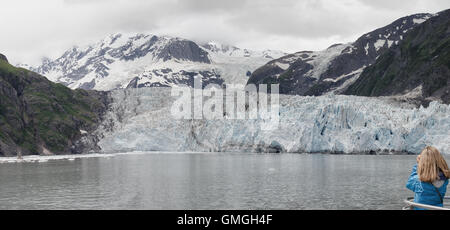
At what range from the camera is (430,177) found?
9000 mm

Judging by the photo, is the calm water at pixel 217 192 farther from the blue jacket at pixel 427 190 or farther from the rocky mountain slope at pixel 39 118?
the rocky mountain slope at pixel 39 118

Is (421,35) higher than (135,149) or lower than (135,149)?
Result: higher

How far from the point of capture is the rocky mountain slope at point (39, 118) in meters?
121

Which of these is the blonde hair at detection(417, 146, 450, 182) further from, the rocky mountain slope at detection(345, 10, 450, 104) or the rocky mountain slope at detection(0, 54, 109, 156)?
the rocky mountain slope at detection(345, 10, 450, 104)

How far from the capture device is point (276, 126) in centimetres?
9250

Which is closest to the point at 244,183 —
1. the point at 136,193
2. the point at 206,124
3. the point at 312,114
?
the point at 136,193

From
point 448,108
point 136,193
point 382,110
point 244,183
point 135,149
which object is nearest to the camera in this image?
point 136,193

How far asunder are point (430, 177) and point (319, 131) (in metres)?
80.7

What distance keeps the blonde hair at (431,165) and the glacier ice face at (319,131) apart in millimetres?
74783

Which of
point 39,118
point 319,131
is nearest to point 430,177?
point 319,131

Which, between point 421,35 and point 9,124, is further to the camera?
point 421,35

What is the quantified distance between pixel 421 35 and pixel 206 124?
11899cm

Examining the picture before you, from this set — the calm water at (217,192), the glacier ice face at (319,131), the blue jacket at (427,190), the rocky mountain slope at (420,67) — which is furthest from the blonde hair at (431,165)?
the rocky mountain slope at (420,67)

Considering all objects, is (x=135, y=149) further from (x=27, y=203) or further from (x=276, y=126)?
(x=27, y=203)
